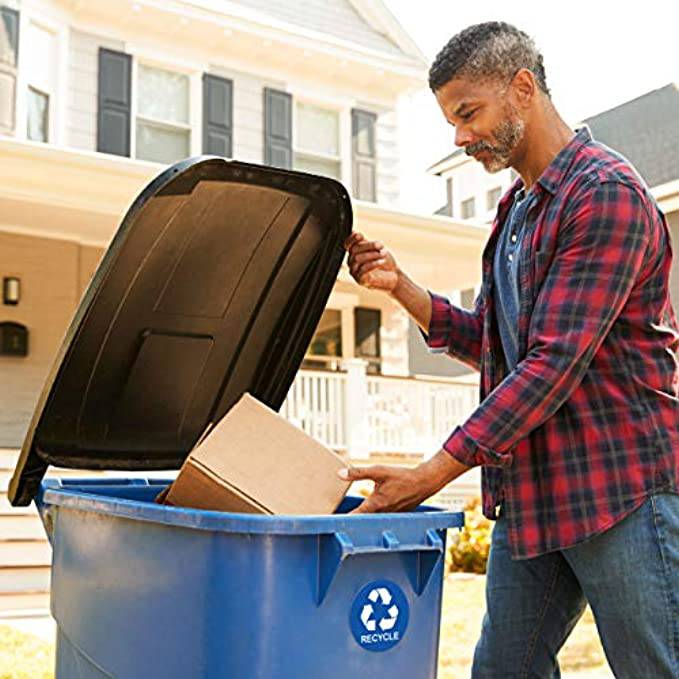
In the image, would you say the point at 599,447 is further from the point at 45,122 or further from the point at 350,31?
the point at 350,31

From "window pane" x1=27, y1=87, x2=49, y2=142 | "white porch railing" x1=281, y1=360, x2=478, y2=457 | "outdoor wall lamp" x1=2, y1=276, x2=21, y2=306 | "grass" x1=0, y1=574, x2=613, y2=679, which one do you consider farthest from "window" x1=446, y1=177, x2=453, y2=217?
"grass" x1=0, y1=574, x2=613, y2=679

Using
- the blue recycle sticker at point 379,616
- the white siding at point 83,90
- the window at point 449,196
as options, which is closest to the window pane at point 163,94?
the white siding at point 83,90

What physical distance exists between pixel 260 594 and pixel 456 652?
11.8 ft

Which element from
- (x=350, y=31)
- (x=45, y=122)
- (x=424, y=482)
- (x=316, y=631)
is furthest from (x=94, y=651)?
(x=350, y=31)

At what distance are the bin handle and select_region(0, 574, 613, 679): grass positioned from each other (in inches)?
108

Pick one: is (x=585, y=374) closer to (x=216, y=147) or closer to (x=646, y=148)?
(x=216, y=147)

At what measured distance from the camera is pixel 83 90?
35.4 ft

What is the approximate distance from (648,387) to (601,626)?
497mm

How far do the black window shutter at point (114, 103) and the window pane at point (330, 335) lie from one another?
3111mm

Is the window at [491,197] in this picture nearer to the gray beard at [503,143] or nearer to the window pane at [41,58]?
the window pane at [41,58]

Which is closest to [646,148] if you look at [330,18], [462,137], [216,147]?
[330,18]

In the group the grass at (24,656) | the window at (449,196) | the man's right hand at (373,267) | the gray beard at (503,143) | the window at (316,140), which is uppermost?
the window at (449,196)

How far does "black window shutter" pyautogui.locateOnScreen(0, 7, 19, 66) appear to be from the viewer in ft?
32.3

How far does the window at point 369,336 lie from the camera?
12523 mm
